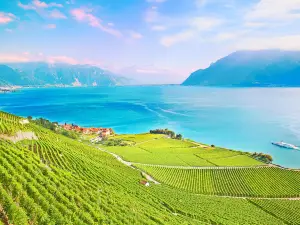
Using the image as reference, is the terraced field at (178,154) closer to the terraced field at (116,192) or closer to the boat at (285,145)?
the terraced field at (116,192)

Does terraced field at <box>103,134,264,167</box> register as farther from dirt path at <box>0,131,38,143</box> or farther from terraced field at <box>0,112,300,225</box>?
dirt path at <box>0,131,38,143</box>

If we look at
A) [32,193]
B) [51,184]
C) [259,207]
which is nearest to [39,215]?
[32,193]

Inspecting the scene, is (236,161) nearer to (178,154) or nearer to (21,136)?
(178,154)

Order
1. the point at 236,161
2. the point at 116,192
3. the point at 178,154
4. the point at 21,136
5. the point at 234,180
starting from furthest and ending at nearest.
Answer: the point at 178,154 → the point at 236,161 → the point at 234,180 → the point at 21,136 → the point at 116,192

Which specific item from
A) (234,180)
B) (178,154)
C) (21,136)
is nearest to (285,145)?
(178,154)

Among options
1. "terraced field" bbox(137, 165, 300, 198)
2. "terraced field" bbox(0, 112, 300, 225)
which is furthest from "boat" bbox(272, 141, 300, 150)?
"terraced field" bbox(137, 165, 300, 198)

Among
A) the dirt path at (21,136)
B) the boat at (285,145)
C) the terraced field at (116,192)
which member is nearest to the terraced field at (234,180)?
the terraced field at (116,192)

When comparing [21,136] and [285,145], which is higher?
[21,136]
